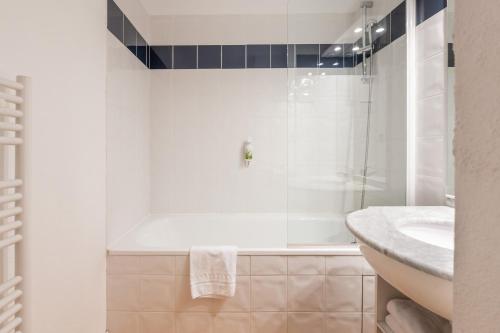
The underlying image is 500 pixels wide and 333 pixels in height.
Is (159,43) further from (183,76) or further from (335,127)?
(335,127)

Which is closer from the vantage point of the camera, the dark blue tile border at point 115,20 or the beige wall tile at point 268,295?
the beige wall tile at point 268,295

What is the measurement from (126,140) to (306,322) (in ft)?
5.42

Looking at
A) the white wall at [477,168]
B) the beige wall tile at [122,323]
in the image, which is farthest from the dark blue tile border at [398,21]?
the beige wall tile at [122,323]

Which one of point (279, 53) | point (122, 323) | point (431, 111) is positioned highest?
point (279, 53)

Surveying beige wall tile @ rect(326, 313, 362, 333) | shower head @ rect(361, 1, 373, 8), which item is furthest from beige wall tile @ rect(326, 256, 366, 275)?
shower head @ rect(361, 1, 373, 8)

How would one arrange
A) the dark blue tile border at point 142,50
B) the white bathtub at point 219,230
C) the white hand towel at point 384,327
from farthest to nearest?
the white bathtub at point 219,230, the dark blue tile border at point 142,50, the white hand towel at point 384,327

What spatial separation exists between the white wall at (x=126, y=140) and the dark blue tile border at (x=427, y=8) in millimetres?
1886

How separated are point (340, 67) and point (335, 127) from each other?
417mm

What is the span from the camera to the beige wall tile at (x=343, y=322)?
169 centimetres

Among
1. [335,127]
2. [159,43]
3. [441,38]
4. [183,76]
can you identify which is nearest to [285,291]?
[335,127]

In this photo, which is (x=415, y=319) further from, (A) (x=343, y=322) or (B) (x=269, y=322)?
(B) (x=269, y=322)

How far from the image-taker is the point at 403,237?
37.8 inches

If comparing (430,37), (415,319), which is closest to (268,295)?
(415,319)

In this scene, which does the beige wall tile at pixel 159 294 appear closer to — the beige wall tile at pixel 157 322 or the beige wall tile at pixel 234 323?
the beige wall tile at pixel 157 322
